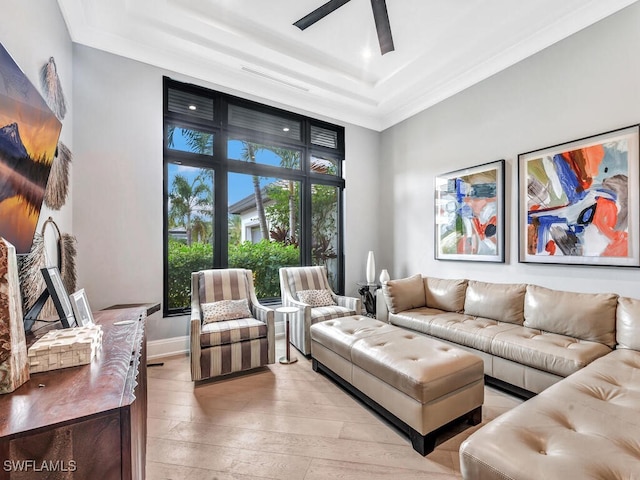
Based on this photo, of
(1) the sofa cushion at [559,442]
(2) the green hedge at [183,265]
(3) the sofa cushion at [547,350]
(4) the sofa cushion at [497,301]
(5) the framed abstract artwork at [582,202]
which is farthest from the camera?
(2) the green hedge at [183,265]

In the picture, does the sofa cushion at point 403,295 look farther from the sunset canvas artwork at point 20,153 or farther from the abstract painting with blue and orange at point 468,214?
the sunset canvas artwork at point 20,153

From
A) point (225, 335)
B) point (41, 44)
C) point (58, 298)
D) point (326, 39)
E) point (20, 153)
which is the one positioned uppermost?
point (326, 39)

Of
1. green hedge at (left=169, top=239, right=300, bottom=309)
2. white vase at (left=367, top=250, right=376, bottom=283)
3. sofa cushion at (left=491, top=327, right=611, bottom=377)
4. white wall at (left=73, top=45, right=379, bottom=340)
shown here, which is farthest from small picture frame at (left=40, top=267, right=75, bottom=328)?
white vase at (left=367, top=250, right=376, bottom=283)

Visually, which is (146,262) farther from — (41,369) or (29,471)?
(29,471)

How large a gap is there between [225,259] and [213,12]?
8.65 ft

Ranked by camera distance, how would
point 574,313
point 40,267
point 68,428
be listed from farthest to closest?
1. point 574,313
2. point 40,267
3. point 68,428

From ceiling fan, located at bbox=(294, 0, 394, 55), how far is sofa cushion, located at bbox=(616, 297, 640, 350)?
2861mm

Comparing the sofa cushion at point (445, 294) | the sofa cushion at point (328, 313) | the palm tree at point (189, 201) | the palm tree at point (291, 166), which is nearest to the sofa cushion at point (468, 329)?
the sofa cushion at point (445, 294)

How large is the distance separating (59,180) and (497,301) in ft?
13.7

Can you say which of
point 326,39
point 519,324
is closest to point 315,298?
point 519,324

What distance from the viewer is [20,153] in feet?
4.70

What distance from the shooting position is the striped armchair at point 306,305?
10.6 ft

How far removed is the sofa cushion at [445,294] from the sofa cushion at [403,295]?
0.10 m

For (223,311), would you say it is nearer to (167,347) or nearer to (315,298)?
(167,347)
